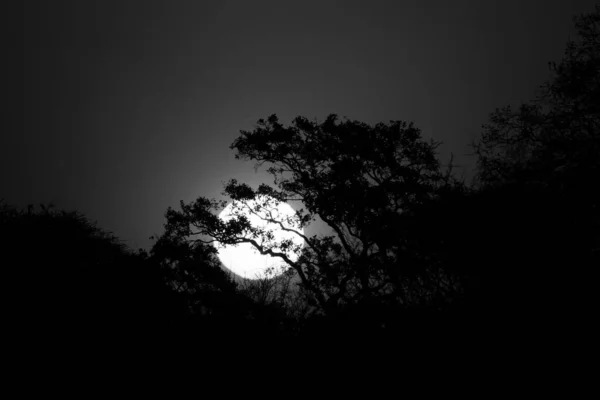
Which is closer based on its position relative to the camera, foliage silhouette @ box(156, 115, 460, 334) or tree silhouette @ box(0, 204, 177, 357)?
tree silhouette @ box(0, 204, 177, 357)

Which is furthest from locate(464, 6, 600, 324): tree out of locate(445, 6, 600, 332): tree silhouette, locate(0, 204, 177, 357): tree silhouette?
locate(0, 204, 177, 357): tree silhouette

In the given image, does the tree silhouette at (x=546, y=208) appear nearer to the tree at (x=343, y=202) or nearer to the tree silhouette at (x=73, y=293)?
the tree at (x=343, y=202)

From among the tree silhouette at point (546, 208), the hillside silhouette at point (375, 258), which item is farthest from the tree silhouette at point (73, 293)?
the tree silhouette at point (546, 208)

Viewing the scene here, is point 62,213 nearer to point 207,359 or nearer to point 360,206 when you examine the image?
point 207,359

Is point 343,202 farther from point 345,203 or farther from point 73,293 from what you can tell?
point 73,293

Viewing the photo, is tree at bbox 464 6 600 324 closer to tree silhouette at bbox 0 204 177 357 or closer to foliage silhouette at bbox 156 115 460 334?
foliage silhouette at bbox 156 115 460 334

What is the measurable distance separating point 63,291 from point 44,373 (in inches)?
93.6

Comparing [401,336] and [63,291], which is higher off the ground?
[63,291]

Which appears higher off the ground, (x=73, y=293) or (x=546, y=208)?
(x=546, y=208)

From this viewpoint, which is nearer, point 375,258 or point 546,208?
point 546,208

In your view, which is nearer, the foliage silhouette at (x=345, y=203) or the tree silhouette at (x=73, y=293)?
the tree silhouette at (x=73, y=293)

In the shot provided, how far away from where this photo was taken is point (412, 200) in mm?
13617

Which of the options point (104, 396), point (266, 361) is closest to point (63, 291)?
point (104, 396)

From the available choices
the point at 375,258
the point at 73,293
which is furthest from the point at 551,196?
the point at 73,293
